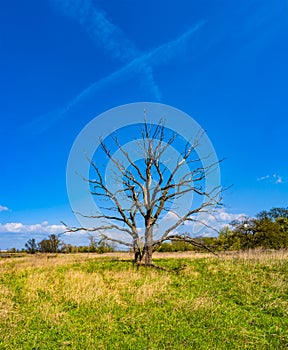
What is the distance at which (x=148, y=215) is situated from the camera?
20344 millimetres

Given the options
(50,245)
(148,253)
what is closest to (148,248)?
(148,253)

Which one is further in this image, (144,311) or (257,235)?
(257,235)

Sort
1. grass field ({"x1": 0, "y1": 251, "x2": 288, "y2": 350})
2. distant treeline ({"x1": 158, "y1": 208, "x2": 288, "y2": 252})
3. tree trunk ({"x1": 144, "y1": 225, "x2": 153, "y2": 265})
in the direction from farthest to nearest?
distant treeline ({"x1": 158, "y1": 208, "x2": 288, "y2": 252}) → tree trunk ({"x1": 144, "y1": 225, "x2": 153, "y2": 265}) → grass field ({"x1": 0, "y1": 251, "x2": 288, "y2": 350})

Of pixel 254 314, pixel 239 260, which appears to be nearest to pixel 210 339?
pixel 254 314

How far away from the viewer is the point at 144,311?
9.31 metres

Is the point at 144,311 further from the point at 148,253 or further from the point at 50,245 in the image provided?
the point at 50,245

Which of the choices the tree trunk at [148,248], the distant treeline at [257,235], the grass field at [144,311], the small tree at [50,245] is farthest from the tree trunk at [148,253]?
the small tree at [50,245]

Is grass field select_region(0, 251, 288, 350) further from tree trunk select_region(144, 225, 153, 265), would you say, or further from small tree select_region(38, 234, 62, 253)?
small tree select_region(38, 234, 62, 253)

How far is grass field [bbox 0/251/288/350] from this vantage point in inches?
285

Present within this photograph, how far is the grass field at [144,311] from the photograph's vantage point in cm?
725

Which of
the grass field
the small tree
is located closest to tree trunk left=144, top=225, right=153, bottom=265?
the grass field

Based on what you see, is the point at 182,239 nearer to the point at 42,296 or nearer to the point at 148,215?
the point at 148,215

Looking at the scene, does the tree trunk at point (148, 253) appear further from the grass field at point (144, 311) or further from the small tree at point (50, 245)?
the small tree at point (50, 245)

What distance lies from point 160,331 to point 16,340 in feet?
11.8
